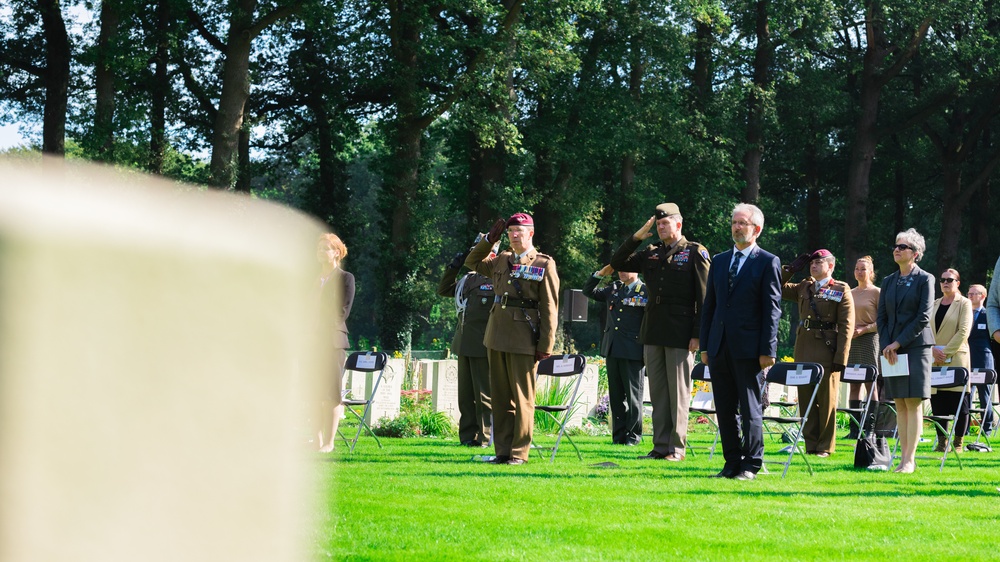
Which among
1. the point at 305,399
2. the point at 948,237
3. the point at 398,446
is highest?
the point at 948,237

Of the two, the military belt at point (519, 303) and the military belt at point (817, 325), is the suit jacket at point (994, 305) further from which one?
the military belt at point (817, 325)

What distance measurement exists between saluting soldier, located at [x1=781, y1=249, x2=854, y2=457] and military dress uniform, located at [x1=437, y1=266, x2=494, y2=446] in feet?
10.4

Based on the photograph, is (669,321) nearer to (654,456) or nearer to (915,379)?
(654,456)

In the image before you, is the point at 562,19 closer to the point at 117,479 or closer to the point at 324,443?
the point at 324,443

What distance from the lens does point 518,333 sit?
10.1 metres

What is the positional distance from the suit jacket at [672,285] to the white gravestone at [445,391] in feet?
14.7

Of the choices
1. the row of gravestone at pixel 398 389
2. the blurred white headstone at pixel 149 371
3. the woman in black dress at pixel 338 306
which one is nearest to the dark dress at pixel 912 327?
the woman in black dress at pixel 338 306

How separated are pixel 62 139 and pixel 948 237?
27577mm

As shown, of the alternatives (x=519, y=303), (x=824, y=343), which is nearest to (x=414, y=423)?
(x=519, y=303)

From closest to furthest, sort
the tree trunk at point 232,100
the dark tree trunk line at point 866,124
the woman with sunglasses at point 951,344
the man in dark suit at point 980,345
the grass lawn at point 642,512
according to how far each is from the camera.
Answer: the grass lawn at point 642,512 < the woman with sunglasses at point 951,344 < the man in dark suit at point 980,345 < the tree trunk at point 232,100 < the dark tree trunk line at point 866,124

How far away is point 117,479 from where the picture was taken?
77 cm

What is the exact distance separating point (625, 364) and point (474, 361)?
190cm

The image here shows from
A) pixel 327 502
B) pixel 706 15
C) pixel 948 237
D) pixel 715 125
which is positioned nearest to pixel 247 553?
pixel 327 502

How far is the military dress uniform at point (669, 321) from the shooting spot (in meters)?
10.9
